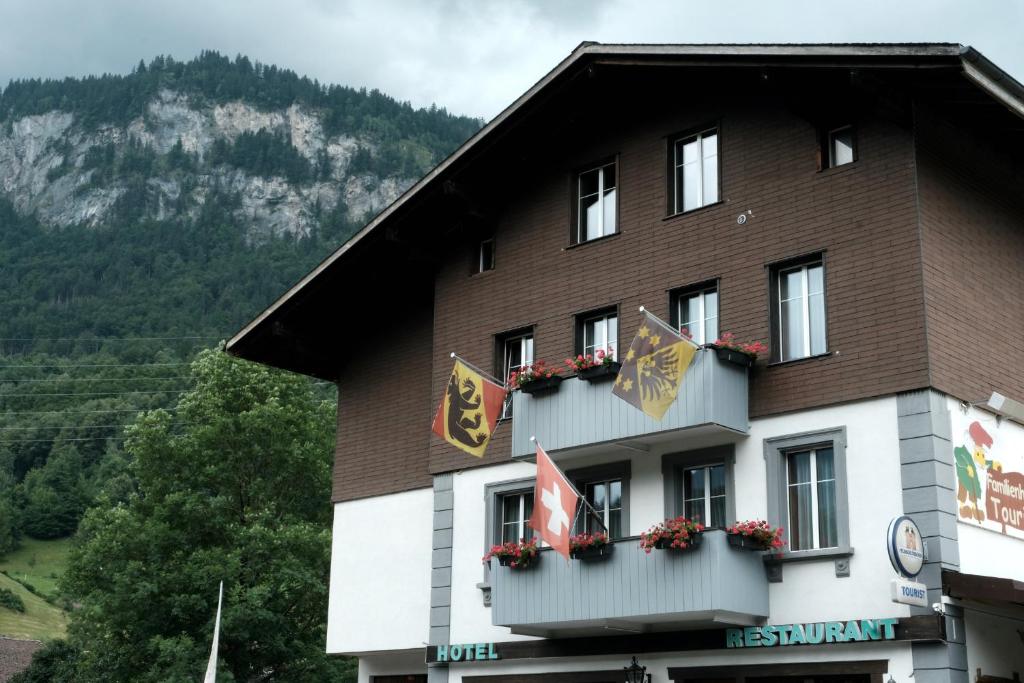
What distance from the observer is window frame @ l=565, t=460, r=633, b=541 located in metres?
21.0

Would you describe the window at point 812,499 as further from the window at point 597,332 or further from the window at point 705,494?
the window at point 597,332

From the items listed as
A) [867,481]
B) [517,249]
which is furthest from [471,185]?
[867,481]

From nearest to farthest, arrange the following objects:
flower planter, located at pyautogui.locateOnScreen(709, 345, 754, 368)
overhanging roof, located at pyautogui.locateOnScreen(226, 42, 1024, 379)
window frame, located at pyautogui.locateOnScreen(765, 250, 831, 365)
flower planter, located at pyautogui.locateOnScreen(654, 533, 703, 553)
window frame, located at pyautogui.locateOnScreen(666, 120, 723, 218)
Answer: overhanging roof, located at pyautogui.locateOnScreen(226, 42, 1024, 379) < flower planter, located at pyautogui.locateOnScreen(654, 533, 703, 553) < flower planter, located at pyautogui.locateOnScreen(709, 345, 754, 368) < window frame, located at pyautogui.locateOnScreen(765, 250, 831, 365) < window frame, located at pyautogui.locateOnScreen(666, 120, 723, 218)

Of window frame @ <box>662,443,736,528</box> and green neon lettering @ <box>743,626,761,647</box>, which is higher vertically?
window frame @ <box>662,443,736,528</box>

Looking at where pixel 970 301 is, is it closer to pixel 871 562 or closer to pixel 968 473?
pixel 968 473

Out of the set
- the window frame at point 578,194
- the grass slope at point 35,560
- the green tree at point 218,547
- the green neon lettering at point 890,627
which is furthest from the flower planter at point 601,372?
the grass slope at point 35,560

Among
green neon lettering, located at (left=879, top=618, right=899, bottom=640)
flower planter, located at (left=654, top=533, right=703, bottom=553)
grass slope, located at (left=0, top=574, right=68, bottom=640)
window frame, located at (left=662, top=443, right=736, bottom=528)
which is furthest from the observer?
grass slope, located at (left=0, top=574, right=68, bottom=640)

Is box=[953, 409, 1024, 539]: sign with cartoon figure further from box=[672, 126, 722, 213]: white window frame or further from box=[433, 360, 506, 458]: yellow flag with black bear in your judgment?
box=[433, 360, 506, 458]: yellow flag with black bear

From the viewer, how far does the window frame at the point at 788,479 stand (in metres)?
18.2

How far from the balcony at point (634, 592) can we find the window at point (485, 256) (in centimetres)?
624

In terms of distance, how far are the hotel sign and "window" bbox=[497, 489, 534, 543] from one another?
4.74 meters

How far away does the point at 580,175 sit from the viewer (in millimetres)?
23562

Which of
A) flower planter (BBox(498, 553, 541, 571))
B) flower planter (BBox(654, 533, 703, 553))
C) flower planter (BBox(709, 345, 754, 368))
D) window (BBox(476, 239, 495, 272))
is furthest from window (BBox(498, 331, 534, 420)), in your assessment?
flower planter (BBox(654, 533, 703, 553))

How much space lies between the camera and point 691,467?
67.1 feet
